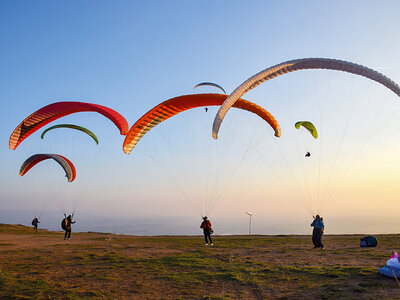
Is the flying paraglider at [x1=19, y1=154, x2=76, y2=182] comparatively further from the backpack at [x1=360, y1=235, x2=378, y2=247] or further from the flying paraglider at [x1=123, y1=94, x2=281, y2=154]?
the backpack at [x1=360, y1=235, x2=378, y2=247]

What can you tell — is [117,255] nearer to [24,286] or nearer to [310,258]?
[24,286]

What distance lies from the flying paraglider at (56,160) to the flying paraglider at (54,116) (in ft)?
13.7

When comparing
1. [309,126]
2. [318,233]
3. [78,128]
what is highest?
[78,128]

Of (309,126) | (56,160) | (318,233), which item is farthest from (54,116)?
(318,233)

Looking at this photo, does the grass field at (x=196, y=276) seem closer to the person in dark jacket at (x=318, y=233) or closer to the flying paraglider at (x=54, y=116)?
the person in dark jacket at (x=318, y=233)

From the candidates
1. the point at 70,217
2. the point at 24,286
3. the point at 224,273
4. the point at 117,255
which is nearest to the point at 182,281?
the point at 224,273

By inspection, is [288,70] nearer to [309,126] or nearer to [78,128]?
[309,126]

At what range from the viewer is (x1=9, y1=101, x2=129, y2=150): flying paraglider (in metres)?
17.8

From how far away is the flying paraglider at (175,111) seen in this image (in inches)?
643

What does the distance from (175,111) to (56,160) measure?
10.9 metres

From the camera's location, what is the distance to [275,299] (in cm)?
812

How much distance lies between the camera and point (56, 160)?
22.5m

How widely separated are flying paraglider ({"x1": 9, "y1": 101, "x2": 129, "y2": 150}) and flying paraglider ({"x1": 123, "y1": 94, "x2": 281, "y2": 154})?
55.5 inches

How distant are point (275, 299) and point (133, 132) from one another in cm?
1116
